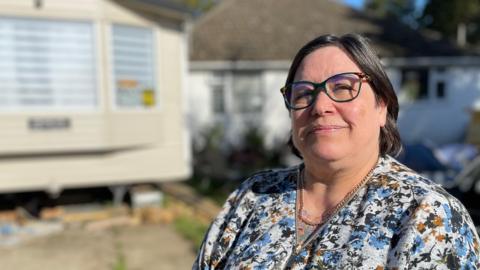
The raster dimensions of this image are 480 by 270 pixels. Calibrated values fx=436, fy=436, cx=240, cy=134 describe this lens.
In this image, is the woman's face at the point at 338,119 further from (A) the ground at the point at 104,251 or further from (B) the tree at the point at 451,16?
(B) the tree at the point at 451,16

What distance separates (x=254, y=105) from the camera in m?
12.8

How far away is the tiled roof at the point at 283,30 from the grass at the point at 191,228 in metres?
6.30

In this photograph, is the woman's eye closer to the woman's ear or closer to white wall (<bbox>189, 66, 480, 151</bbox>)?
the woman's ear

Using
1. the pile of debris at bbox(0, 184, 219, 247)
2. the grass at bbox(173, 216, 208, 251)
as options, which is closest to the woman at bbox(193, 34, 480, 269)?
the grass at bbox(173, 216, 208, 251)

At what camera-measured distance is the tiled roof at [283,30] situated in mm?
13391

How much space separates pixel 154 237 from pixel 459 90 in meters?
11.8

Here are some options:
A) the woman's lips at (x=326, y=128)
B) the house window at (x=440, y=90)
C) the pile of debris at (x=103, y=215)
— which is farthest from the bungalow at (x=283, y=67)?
the woman's lips at (x=326, y=128)

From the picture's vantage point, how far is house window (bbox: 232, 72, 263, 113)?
41.7ft

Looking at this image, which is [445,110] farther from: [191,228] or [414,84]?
[191,228]

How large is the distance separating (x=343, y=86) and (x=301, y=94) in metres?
0.19

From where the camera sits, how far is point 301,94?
6.06 ft

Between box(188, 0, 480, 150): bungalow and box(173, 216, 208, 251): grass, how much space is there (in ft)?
15.9

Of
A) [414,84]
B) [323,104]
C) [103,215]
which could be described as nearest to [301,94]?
[323,104]

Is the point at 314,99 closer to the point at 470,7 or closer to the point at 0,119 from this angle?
the point at 0,119
